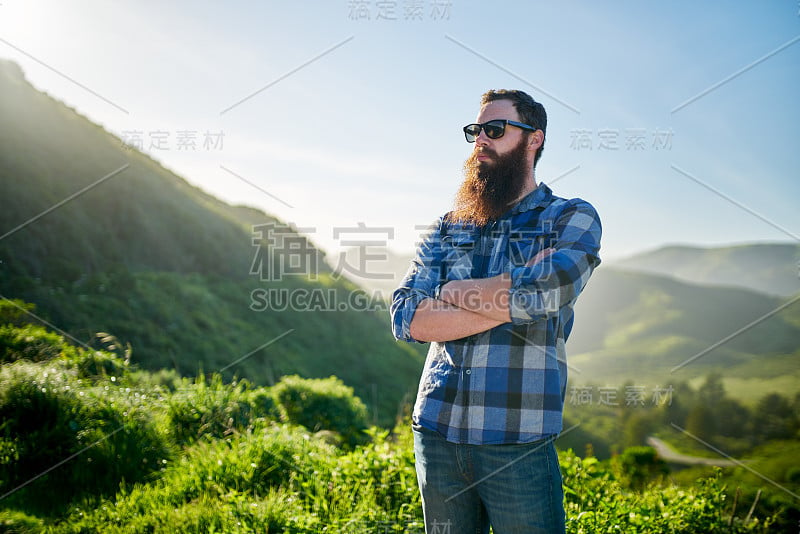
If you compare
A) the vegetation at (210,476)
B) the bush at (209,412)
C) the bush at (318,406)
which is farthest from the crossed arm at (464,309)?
the bush at (318,406)

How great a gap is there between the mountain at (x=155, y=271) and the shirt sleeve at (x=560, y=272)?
416 inches

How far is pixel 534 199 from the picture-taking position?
213 centimetres

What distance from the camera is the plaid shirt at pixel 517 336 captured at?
1.77 meters

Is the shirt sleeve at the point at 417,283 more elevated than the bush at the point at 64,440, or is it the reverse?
the shirt sleeve at the point at 417,283

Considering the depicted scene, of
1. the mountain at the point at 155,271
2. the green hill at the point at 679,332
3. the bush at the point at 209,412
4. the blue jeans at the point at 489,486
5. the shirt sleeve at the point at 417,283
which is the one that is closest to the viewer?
the blue jeans at the point at 489,486

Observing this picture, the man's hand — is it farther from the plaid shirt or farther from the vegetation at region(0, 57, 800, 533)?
the vegetation at region(0, 57, 800, 533)

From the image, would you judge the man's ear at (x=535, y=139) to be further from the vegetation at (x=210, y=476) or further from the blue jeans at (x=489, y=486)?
the vegetation at (x=210, y=476)

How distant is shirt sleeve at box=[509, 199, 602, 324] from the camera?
1777 millimetres

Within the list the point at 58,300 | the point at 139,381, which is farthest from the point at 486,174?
the point at 58,300

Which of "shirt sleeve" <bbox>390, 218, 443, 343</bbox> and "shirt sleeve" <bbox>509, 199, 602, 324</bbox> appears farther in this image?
"shirt sleeve" <bbox>390, 218, 443, 343</bbox>

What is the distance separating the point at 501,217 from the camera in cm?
218

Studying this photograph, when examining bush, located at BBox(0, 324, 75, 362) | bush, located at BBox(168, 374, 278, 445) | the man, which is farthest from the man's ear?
bush, located at BBox(0, 324, 75, 362)

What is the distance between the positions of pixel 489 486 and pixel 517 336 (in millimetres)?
565

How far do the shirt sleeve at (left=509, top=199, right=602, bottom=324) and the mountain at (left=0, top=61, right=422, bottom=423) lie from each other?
34.7 feet
